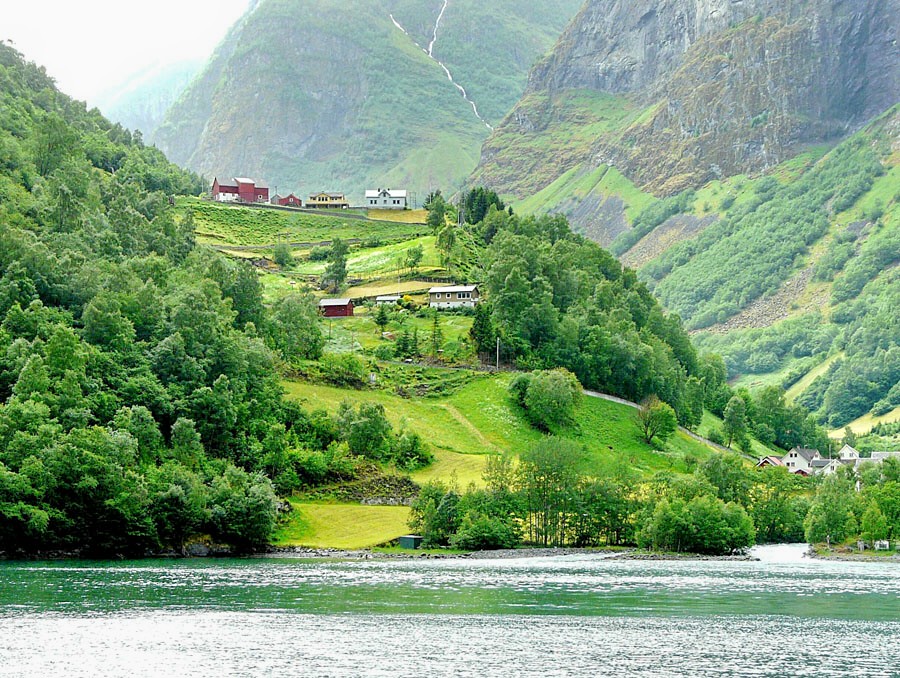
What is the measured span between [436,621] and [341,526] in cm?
5997

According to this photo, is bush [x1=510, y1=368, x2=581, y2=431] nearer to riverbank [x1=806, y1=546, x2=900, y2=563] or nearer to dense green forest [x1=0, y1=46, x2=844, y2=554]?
dense green forest [x1=0, y1=46, x2=844, y2=554]

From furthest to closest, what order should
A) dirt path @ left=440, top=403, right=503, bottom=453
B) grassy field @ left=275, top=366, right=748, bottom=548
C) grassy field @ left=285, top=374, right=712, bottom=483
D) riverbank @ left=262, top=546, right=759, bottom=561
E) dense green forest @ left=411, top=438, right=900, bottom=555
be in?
dirt path @ left=440, top=403, right=503, bottom=453 → grassy field @ left=285, top=374, right=712, bottom=483 → grassy field @ left=275, top=366, right=748, bottom=548 → dense green forest @ left=411, top=438, right=900, bottom=555 → riverbank @ left=262, top=546, right=759, bottom=561

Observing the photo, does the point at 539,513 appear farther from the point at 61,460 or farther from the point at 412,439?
the point at 61,460

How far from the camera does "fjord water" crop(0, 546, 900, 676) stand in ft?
237

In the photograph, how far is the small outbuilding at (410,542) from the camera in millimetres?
139750

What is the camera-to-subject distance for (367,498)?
156 m

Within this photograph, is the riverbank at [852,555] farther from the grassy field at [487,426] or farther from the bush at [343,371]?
the bush at [343,371]

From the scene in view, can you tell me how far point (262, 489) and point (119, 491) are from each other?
13927 millimetres

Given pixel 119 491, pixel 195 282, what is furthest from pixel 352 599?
pixel 195 282

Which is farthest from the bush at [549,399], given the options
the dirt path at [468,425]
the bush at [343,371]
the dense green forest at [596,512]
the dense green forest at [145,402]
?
the dense green forest at [596,512]

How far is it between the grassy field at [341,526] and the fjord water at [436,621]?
58.6 feet

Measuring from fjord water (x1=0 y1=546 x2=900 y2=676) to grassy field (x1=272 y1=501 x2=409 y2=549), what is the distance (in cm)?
1785

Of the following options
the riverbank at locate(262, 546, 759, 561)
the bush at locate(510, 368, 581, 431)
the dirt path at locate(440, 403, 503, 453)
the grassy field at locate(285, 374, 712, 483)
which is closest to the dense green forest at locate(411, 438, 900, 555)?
the riverbank at locate(262, 546, 759, 561)

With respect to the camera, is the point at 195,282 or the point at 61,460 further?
the point at 195,282
